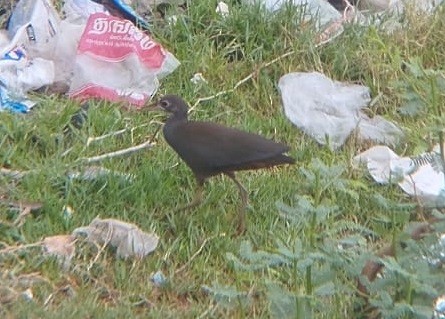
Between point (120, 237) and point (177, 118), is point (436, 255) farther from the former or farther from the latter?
point (177, 118)

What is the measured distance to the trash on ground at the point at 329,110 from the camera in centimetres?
605

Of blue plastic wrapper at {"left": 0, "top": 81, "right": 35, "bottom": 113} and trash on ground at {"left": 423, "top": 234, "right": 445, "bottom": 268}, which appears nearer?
trash on ground at {"left": 423, "top": 234, "right": 445, "bottom": 268}

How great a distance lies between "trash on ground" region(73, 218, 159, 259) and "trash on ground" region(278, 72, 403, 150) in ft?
4.01

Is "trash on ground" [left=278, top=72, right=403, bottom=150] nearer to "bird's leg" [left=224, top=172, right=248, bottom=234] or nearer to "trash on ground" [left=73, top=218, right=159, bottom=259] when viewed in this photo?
"bird's leg" [left=224, top=172, right=248, bottom=234]

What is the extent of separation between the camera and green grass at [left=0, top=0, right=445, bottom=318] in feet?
15.2

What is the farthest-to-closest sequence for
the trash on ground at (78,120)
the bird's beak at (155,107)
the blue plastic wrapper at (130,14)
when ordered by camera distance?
the blue plastic wrapper at (130,14), the trash on ground at (78,120), the bird's beak at (155,107)

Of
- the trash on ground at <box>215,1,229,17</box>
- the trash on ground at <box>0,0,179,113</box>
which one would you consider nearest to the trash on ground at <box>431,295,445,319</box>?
the trash on ground at <box>0,0,179,113</box>

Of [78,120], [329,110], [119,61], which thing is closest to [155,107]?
[78,120]

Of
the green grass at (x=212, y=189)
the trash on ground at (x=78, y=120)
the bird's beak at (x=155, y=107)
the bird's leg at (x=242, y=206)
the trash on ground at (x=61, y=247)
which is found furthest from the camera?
the trash on ground at (x=78, y=120)

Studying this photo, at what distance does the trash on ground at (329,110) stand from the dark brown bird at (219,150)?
87 cm

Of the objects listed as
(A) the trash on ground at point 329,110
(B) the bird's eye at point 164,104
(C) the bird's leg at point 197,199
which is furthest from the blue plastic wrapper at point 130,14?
(C) the bird's leg at point 197,199

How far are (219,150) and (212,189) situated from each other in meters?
0.36

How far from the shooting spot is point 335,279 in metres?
4.32

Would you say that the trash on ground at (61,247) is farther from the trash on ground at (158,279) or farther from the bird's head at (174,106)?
the bird's head at (174,106)
